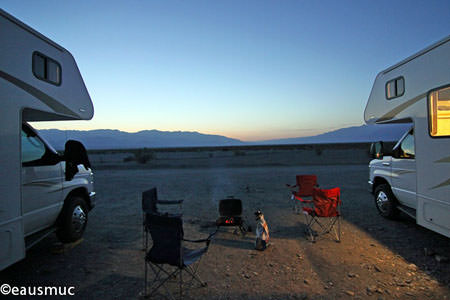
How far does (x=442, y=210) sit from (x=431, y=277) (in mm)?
962

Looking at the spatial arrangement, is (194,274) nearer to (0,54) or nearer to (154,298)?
(154,298)

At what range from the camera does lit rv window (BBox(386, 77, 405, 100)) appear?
197 inches

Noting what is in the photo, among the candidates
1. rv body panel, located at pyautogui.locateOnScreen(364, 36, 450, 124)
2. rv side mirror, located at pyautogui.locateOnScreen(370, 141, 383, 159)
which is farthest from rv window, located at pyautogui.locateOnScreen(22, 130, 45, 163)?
rv side mirror, located at pyautogui.locateOnScreen(370, 141, 383, 159)

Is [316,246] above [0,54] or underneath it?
underneath

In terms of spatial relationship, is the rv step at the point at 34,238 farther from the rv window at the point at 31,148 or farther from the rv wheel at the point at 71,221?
the rv window at the point at 31,148

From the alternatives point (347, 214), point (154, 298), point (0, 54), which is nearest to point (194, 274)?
point (154, 298)

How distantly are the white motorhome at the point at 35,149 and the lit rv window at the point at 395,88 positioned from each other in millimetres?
5747

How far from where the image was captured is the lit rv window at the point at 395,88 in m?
5.00

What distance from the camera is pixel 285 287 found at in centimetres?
345

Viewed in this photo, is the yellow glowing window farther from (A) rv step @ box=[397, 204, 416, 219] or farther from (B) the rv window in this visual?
(B) the rv window

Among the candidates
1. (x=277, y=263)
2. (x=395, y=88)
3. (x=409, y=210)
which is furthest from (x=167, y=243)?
(x=395, y=88)

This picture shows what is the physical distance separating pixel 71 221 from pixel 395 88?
643 centimetres

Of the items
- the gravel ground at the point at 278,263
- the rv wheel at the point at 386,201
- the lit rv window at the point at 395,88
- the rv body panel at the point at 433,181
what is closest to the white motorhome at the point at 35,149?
the gravel ground at the point at 278,263

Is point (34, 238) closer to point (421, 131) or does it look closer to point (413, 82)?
point (421, 131)
